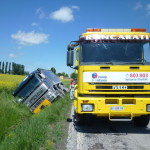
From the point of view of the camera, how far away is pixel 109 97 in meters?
6.29

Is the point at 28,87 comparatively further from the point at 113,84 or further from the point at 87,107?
the point at 113,84

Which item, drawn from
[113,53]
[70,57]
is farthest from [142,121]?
[70,57]

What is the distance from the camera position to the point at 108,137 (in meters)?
6.09

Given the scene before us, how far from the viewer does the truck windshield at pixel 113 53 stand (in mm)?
6477

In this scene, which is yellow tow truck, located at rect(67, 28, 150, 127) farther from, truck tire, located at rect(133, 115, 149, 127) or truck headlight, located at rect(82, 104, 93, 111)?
truck tire, located at rect(133, 115, 149, 127)

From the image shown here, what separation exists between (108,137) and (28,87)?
25.7 ft

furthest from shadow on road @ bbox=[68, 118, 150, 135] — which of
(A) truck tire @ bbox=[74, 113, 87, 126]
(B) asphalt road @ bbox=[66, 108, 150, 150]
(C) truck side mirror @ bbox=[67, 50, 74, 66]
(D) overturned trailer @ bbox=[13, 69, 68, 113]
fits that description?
(D) overturned trailer @ bbox=[13, 69, 68, 113]

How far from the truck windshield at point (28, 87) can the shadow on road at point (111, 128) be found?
18.7 feet

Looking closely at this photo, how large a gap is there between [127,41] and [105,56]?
2.67 ft

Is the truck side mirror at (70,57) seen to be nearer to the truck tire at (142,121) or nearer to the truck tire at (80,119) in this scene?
the truck tire at (80,119)

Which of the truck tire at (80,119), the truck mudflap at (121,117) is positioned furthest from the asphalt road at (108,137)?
the truck mudflap at (121,117)

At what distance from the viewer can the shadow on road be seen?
22.2 feet

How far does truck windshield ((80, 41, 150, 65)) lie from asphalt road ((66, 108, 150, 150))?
195 cm

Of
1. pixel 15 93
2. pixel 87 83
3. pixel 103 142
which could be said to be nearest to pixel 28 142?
pixel 103 142
